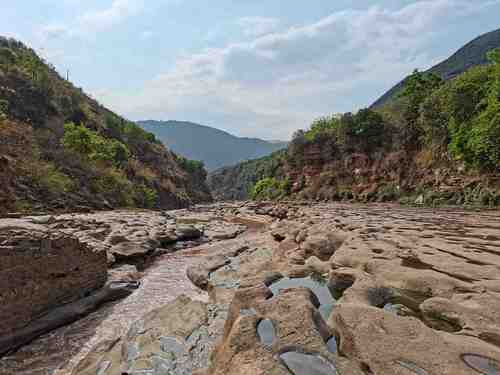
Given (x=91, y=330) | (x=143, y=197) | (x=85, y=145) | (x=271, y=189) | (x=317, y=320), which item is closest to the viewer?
(x=317, y=320)

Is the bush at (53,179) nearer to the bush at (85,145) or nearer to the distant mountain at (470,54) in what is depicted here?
the bush at (85,145)

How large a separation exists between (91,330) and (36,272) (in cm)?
165

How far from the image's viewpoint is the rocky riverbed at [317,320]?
2912mm

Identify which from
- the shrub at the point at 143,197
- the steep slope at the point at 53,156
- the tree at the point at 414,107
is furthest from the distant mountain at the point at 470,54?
the shrub at the point at 143,197

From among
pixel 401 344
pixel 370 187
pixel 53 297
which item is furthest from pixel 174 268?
pixel 370 187

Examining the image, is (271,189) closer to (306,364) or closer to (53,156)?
(53,156)

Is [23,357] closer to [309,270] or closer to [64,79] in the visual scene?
[309,270]

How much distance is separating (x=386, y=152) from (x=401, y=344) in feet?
147

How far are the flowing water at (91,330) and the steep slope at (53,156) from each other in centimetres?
1155

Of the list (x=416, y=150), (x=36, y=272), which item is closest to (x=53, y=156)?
(x=36, y=272)

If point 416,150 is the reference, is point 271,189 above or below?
below

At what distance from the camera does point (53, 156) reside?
3008 cm

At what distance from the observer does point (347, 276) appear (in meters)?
5.57

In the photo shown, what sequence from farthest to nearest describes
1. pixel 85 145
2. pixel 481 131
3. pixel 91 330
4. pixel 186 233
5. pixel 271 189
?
pixel 271 189
pixel 85 145
pixel 481 131
pixel 186 233
pixel 91 330
